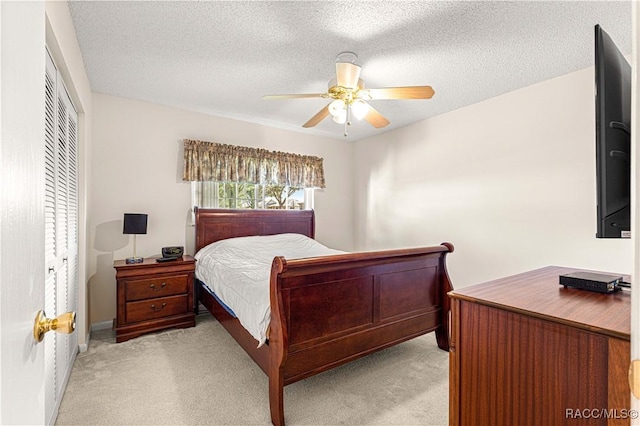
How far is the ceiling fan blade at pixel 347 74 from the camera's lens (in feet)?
6.98

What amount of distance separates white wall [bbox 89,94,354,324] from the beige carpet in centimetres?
97

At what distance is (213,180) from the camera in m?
3.85

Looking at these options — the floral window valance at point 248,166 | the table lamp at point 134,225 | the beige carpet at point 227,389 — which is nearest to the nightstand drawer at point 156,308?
the beige carpet at point 227,389

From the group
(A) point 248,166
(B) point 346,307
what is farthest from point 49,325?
(A) point 248,166

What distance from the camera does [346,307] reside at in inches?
81.9

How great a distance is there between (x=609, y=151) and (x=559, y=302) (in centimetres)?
58

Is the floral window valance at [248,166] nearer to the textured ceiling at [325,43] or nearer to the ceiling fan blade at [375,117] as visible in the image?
the textured ceiling at [325,43]

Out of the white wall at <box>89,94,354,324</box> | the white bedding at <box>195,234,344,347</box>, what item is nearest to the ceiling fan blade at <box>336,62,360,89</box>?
the white bedding at <box>195,234,344,347</box>

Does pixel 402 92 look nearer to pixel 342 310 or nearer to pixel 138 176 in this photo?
pixel 342 310

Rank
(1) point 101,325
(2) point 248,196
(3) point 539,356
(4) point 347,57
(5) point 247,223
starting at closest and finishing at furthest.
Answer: (3) point 539,356 < (4) point 347,57 < (1) point 101,325 < (5) point 247,223 < (2) point 248,196

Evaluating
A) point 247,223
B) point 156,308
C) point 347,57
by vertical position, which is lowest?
point 156,308

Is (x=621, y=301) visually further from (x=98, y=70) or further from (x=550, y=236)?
(x=98, y=70)

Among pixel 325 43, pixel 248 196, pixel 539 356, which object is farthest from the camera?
pixel 248 196

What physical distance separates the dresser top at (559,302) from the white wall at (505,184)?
1.60 m
